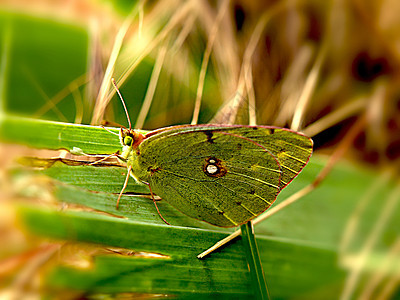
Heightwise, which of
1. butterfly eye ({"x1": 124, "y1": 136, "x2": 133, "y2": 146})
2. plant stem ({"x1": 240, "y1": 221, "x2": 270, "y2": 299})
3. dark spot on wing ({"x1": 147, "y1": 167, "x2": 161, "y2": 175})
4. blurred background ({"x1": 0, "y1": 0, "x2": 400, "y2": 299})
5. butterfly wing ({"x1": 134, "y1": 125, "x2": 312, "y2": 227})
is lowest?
plant stem ({"x1": 240, "y1": 221, "x2": 270, "y2": 299})

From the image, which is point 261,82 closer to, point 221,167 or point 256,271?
point 221,167

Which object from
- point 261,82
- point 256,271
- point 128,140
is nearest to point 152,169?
point 128,140

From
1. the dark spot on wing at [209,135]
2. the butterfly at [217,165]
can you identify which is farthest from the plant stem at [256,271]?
the dark spot on wing at [209,135]

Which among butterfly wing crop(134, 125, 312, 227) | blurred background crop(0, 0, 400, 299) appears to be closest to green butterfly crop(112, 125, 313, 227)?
butterfly wing crop(134, 125, 312, 227)

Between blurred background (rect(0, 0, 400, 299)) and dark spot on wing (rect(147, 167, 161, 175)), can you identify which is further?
blurred background (rect(0, 0, 400, 299))

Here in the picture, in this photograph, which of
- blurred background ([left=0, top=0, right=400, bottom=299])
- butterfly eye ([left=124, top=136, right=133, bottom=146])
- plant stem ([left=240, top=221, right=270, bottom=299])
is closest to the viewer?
plant stem ([left=240, top=221, right=270, bottom=299])

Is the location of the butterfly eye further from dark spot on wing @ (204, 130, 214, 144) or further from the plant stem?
the plant stem

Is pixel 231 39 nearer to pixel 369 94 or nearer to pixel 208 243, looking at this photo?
pixel 369 94

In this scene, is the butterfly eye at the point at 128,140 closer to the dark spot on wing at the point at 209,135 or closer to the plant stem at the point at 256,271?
the dark spot on wing at the point at 209,135
